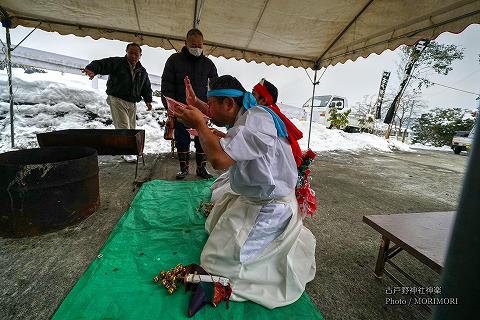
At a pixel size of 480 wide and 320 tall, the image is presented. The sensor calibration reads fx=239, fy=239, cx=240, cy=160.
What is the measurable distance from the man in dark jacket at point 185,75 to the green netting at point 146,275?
1454 mm

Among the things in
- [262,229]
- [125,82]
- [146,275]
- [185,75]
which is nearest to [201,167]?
[185,75]

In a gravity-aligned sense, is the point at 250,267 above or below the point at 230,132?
below

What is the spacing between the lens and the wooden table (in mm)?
1348

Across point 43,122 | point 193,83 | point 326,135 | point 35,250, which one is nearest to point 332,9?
point 193,83

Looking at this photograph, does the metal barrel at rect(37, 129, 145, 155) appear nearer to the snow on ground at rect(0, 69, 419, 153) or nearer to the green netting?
the green netting

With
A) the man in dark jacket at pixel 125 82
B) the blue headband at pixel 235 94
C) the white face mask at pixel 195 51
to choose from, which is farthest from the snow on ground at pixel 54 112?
the blue headband at pixel 235 94

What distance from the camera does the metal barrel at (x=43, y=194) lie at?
6.59 ft

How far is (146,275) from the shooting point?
173 centimetres

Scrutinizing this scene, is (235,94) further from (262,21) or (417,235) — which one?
(262,21)

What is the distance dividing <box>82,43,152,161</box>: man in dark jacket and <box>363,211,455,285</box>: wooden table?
A: 4458 millimetres

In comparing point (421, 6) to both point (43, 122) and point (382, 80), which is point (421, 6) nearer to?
point (43, 122)

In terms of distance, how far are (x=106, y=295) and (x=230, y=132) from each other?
1.29m

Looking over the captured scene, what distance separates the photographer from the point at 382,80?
15945 millimetres

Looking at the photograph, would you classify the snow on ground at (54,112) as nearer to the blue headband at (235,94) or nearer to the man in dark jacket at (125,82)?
the man in dark jacket at (125,82)
